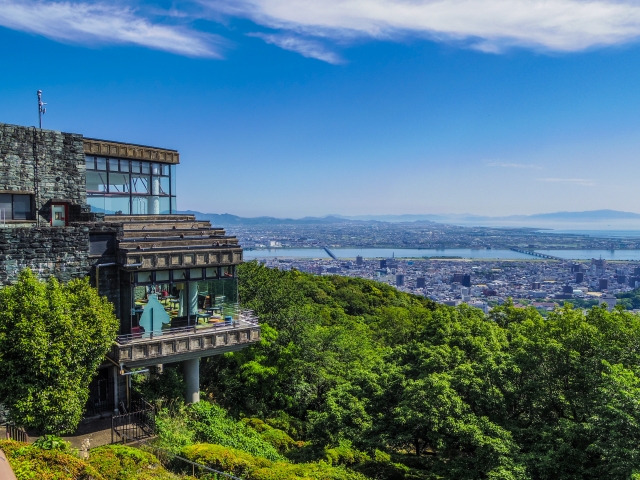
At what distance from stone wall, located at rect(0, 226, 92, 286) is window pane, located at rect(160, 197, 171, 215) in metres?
6.76

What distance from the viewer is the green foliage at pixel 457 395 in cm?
1092

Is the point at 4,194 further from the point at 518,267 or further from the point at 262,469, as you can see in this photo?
the point at 518,267

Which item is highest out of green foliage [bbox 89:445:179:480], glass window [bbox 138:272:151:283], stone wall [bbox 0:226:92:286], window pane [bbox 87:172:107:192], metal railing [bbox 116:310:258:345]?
window pane [bbox 87:172:107:192]

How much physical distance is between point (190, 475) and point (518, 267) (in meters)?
100.0

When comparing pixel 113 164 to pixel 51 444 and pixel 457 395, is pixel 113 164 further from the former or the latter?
pixel 457 395

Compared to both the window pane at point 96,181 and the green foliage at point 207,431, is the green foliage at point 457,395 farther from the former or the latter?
the window pane at point 96,181

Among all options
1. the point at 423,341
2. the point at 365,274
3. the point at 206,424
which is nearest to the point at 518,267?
the point at 365,274

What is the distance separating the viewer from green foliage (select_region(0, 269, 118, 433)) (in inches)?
430

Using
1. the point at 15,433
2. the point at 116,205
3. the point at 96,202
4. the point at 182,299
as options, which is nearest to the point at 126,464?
the point at 15,433

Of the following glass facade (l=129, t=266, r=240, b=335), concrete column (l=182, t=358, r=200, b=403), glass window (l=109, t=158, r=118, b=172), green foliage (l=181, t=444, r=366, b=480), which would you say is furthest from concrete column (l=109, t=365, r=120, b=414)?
glass window (l=109, t=158, r=118, b=172)

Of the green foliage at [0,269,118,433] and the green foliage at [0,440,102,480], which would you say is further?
the green foliage at [0,269,118,433]

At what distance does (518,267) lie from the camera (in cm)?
9969

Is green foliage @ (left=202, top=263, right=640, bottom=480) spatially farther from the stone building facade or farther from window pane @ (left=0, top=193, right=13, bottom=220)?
window pane @ (left=0, top=193, right=13, bottom=220)

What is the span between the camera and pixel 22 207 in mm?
16844
